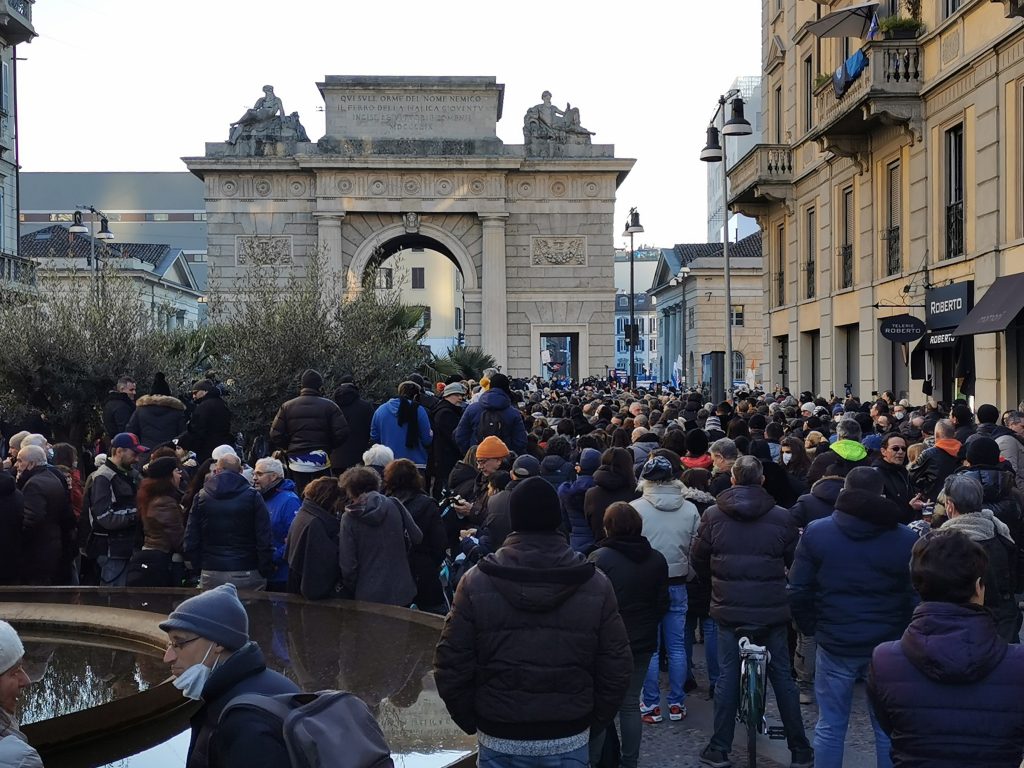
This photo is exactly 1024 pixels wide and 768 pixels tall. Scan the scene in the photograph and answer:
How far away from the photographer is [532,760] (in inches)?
191

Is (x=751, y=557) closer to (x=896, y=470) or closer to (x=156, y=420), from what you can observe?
(x=896, y=470)

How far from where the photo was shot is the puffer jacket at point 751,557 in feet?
23.6

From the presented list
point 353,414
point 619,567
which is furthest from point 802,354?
point 619,567

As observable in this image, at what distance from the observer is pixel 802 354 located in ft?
101

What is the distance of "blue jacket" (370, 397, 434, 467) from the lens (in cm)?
1402

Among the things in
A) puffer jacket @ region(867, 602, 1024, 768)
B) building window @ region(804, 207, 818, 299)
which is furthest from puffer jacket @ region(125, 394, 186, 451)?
building window @ region(804, 207, 818, 299)

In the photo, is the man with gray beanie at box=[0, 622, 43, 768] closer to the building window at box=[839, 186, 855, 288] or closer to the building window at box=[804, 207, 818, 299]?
the building window at box=[839, 186, 855, 288]

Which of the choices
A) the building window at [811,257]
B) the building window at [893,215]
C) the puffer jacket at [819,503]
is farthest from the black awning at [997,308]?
the building window at [811,257]

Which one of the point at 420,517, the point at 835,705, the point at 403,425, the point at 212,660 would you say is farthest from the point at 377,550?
the point at 403,425

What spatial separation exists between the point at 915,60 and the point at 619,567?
704 inches

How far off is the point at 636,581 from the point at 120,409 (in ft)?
32.1

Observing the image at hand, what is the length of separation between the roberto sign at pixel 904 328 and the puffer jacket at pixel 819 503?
14.0m

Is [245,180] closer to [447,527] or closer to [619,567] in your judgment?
[447,527]

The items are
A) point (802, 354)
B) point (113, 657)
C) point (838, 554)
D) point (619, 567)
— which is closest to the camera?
point (838, 554)
